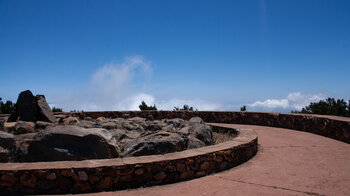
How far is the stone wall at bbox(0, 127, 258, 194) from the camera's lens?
3453mm

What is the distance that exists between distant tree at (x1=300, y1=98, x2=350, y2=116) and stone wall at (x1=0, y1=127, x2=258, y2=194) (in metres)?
19.3

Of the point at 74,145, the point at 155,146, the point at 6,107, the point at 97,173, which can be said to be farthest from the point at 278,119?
the point at 6,107

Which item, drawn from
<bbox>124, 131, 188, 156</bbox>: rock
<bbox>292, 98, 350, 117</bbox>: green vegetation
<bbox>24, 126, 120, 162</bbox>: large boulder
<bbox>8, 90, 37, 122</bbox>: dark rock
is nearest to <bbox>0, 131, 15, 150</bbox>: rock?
<bbox>24, 126, 120, 162</bbox>: large boulder

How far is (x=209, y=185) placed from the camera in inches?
148

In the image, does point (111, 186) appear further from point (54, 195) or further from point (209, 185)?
point (209, 185)

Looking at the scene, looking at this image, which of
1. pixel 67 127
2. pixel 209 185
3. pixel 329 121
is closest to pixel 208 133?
pixel 209 185

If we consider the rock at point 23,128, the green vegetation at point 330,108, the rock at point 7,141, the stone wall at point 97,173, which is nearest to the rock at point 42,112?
the rock at point 23,128

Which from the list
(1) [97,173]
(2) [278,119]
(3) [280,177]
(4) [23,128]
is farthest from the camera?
(2) [278,119]

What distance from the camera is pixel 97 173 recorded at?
354 cm

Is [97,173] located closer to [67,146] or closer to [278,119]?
[67,146]

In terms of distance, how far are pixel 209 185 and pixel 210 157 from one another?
2.01 ft

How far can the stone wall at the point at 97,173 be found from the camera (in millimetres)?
3453

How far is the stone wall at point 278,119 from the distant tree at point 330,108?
1153 cm

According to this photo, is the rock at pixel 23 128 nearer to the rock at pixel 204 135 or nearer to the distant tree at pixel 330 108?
the rock at pixel 204 135
